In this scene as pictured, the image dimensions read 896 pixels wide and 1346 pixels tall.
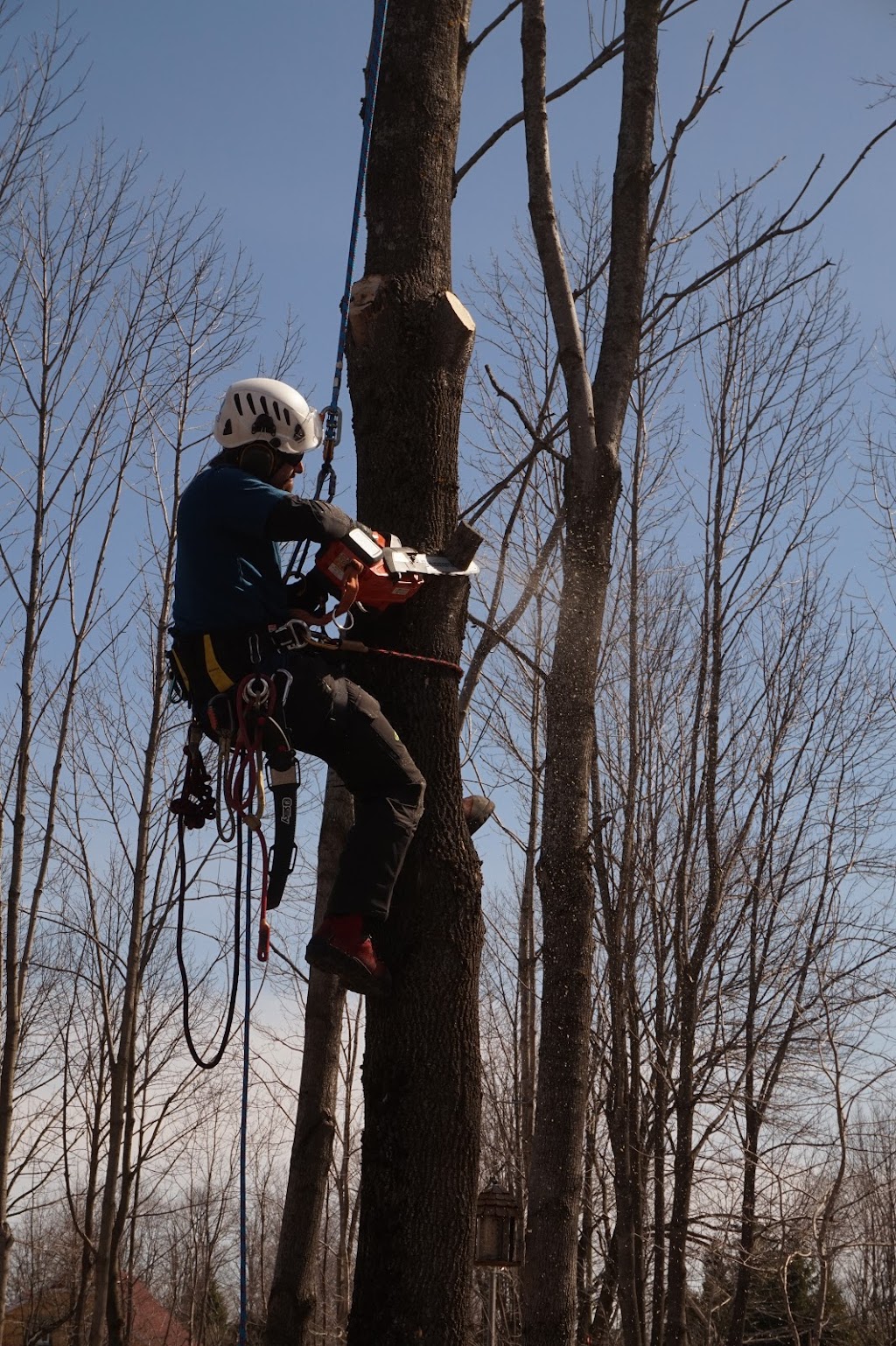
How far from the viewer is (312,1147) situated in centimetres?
596

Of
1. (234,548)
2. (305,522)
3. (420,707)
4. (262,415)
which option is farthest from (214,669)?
(262,415)

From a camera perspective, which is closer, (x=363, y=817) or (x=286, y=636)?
(x=363, y=817)

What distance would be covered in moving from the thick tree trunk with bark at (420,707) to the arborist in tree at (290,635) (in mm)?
93

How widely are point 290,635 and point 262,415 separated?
656 millimetres

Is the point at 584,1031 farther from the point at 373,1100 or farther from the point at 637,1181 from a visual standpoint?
the point at 637,1181

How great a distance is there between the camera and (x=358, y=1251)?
8.50 ft

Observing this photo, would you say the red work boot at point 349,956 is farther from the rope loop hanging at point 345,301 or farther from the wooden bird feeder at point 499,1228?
the wooden bird feeder at point 499,1228

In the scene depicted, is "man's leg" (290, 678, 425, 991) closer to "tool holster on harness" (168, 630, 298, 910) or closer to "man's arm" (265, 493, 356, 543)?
"tool holster on harness" (168, 630, 298, 910)

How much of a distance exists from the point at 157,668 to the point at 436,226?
7.45 meters

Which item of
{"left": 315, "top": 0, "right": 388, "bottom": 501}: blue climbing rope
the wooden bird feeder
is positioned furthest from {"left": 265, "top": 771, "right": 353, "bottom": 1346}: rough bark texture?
{"left": 315, "top": 0, "right": 388, "bottom": 501}: blue climbing rope

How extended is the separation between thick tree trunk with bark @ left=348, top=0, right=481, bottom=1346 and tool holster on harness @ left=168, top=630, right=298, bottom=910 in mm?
247

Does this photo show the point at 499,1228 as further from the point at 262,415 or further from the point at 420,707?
the point at 262,415

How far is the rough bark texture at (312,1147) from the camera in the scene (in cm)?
586

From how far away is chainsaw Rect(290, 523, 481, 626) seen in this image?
289cm
